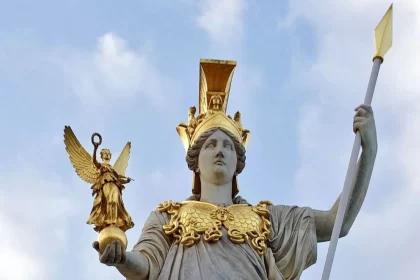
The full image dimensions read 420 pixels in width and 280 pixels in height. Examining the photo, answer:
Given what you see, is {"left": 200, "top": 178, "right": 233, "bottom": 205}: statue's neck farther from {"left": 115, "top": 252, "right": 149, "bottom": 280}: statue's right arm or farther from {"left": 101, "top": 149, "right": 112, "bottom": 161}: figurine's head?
{"left": 101, "top": 149, "right": 112, "bottom": 161}: figurine's head

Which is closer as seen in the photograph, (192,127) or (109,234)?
(109,234)

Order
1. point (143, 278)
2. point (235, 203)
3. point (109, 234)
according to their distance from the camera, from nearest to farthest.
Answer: point (109, 234)
point (143, 278)
point (235, 203)

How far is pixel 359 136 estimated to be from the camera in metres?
13.1

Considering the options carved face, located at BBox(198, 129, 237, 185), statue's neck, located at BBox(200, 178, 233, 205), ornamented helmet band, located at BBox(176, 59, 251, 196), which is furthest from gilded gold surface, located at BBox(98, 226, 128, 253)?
ornamented helmet band, located at BBox(176, 59, 251, 196)

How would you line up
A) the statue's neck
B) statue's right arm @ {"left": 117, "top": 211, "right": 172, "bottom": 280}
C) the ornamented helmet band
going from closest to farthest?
1. statue's right arm @ {"left": 117, "top": 211, "right": 172, "bottom": 280}
2. the statue's neck
3. the ornamented helmet band

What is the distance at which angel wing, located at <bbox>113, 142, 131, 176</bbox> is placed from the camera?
1279cm

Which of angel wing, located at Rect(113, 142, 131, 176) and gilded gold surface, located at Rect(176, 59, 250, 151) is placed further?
gilded gold surface, located at Rect(176, 59, 250, 151)

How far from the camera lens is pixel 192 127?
1494cm

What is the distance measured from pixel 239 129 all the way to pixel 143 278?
9.64 feet

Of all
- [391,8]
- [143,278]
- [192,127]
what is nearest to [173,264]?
[143,278]

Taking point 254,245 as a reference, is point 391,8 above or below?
above

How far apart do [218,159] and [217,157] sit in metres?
0.04

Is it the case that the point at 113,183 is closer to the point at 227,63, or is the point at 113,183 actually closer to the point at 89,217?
the point at 89,217

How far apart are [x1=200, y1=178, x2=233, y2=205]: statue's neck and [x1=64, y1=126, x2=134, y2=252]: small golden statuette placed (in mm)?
1380
